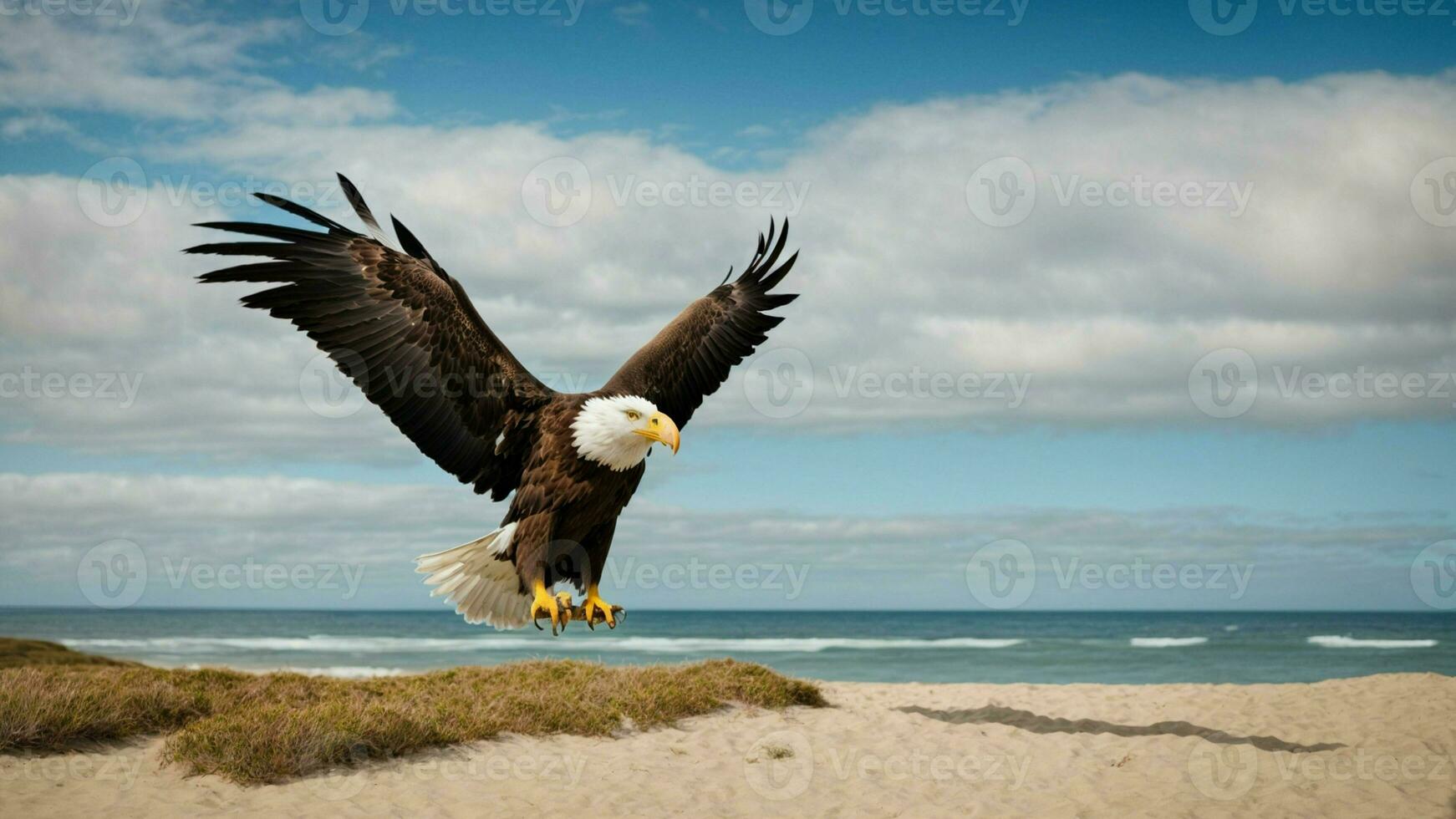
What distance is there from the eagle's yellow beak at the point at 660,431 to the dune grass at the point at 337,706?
4.95 metres

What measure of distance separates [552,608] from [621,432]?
0.80 m

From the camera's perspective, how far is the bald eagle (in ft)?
15.5

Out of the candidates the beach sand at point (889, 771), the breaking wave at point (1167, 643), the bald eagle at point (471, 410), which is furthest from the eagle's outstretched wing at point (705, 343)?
the breaking wave at point (1167, 643)

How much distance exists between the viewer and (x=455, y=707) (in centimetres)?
933

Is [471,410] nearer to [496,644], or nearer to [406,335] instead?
[406,335]

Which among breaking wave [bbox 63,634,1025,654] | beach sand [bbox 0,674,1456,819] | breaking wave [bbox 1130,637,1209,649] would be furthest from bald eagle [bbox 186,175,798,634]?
breaking wave [bbox 1130,637,1209,649]

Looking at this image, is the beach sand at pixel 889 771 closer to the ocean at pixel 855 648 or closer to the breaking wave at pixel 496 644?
the ocean at pixel 855 648

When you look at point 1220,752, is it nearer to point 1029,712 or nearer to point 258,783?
point 1029,712

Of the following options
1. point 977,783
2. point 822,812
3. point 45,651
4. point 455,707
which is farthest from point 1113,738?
point 45,651

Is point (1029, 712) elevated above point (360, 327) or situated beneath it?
situated beneath

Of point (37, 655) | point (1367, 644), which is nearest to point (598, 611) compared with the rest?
point (37, 655)

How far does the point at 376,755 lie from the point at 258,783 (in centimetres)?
96

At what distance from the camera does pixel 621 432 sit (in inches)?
181

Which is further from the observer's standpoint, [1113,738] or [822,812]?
[1113,738]
